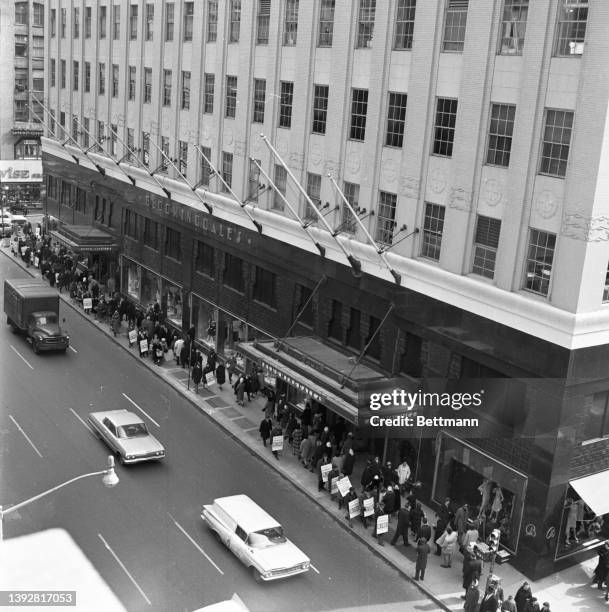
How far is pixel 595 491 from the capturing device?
24109 millimetres

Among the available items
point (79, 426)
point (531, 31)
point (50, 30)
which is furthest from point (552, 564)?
point (50, 30)

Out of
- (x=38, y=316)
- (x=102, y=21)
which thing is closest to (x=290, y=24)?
(x=38, y=316)

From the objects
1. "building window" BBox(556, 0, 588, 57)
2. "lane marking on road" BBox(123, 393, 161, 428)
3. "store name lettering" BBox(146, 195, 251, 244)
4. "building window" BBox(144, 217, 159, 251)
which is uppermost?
"building window" BBox(556, 0, 588, 57)

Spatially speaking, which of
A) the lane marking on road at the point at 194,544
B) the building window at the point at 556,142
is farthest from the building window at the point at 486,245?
the lane marking on road at the point at 194,544

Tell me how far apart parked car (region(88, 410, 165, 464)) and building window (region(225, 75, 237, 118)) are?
49.1 feet

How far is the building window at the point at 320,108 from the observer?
3131cm

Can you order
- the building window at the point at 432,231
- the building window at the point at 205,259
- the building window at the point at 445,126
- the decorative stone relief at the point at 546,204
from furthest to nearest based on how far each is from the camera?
the building window at the point at 205,259 < the building window at the point at 432,231 < the building window at the point at 445,126 < the decorative stone relief at the point at 546,204

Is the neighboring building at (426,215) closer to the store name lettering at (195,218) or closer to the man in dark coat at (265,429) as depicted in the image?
the store name lettering at (195,218)

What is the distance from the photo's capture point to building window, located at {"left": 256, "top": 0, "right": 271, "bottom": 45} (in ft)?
113

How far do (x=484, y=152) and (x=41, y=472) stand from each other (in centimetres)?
1726

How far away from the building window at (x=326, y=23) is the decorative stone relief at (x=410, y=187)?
6787mm

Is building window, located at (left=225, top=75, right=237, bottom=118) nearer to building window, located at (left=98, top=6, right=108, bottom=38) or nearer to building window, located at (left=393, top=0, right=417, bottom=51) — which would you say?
building window, located at (left=393, top=0, right=417, bottom=51)

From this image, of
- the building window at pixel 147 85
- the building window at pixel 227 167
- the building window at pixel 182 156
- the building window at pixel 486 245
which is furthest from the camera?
the building window at pixel 147 85

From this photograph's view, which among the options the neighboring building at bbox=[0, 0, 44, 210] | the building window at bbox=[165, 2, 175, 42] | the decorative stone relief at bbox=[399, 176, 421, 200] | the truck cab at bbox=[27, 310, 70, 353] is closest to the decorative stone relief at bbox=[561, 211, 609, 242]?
the decorative stone relief at bbox=[399, 176, 421, 200]
